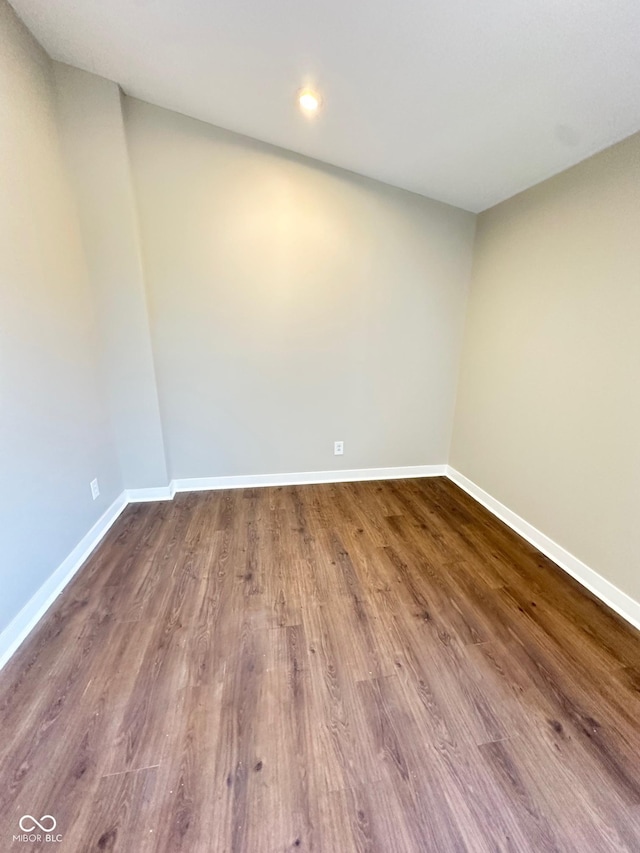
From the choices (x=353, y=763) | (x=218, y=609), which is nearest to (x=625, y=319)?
(x=353, y=763)

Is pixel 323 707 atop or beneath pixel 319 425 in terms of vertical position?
beneath

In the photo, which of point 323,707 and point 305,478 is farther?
point 305,478

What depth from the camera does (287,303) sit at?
8.59 ft

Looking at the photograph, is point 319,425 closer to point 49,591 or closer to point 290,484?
point 290,484

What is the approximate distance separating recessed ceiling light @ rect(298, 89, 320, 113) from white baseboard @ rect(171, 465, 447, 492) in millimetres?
2409

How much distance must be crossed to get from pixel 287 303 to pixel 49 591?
2.26 m

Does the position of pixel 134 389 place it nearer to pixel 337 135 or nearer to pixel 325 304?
Result: pixel 325 304

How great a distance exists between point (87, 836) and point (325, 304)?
2773mm

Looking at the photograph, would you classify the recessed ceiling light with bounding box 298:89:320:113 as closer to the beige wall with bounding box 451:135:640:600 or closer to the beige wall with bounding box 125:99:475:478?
the beige wall with bounding box 125:99:475:478

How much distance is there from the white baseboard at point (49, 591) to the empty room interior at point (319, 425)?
2 centimetres

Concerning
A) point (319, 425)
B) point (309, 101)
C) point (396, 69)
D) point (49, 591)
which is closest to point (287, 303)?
point (319, 425)

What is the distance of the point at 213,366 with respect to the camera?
2639mm

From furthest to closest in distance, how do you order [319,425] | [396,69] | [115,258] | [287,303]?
[319,425]
[287,303]
[115,258]
[396,69]

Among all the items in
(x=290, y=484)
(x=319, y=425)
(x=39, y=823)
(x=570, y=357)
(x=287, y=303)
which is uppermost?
(x=287, y=303)
